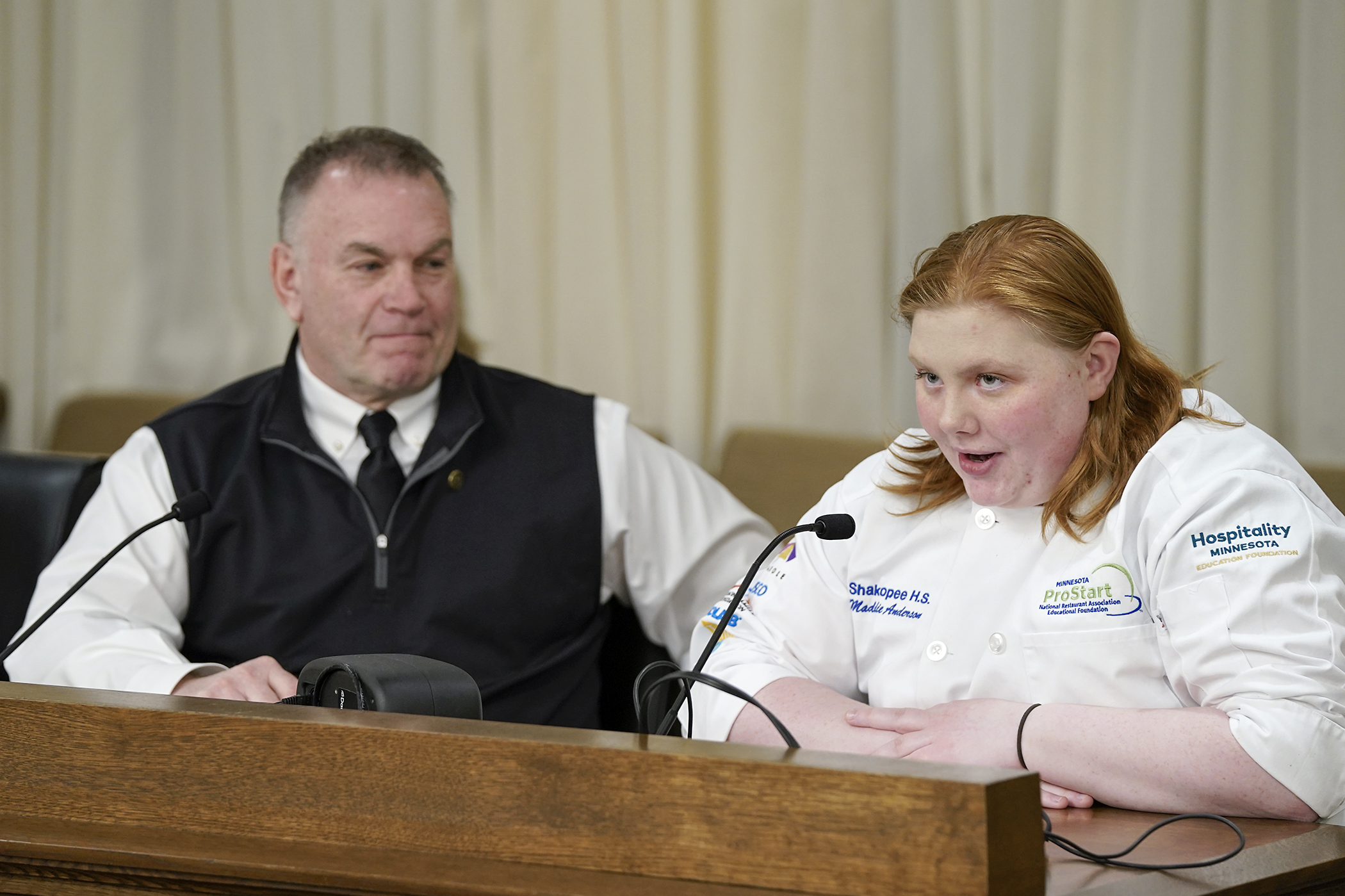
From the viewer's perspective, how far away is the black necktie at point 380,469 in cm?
206

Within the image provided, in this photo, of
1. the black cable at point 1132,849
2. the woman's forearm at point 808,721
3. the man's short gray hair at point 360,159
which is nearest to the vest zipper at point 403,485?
the man's short gray hair at point 360,159

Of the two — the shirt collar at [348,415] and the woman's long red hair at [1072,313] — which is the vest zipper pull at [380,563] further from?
the woman's long red hair at [1072,313]

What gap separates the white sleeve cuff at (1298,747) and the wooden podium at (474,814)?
67mm

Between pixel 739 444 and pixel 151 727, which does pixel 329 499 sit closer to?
pixel 739 444

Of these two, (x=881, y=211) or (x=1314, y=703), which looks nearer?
(x=1314, y=703)

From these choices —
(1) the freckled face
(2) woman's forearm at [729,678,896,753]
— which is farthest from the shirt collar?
(1) the freckled face

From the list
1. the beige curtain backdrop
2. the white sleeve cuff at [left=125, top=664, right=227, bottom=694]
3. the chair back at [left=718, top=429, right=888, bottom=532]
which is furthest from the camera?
the chair back at [left=718, top=429, right=888, bottom=532]

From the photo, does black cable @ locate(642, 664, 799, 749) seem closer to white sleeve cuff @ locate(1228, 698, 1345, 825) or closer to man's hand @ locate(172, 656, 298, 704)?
white sleeve cuff @ locate(1228, 698, 1345, 825)

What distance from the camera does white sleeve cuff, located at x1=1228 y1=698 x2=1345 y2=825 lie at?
1.17 metres

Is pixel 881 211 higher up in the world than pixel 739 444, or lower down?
higher up

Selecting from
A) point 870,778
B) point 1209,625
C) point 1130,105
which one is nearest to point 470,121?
point 1130,105

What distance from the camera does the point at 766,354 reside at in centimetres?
256

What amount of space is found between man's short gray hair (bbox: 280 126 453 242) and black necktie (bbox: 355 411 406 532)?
37 cm

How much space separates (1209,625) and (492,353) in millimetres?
1820
